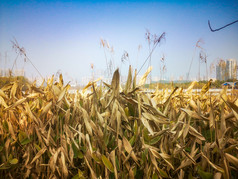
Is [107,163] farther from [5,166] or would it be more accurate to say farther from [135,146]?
[5,166]

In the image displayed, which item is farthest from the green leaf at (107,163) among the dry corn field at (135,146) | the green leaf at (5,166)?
the green leaf at (5,166)

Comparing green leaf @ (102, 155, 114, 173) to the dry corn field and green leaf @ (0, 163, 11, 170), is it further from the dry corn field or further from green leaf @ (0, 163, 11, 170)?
green leaf @ (0, 163, 11, 170)

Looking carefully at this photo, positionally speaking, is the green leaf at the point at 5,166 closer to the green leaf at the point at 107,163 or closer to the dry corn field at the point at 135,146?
the dry corn field at the point at 135,146

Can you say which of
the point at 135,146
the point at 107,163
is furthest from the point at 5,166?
the point at 135,146

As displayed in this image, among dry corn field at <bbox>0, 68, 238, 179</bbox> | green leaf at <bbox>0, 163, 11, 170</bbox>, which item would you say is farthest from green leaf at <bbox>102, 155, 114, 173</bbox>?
green leaf at <bbox>0, 163, 11, 170</bbox>

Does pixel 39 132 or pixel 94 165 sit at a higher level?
pixel 39 132

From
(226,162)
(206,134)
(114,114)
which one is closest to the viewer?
(226,162)

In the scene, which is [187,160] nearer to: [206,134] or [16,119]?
[206,134]

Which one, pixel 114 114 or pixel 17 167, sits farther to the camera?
pixel 17 167

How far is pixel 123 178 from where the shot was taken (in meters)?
0.64

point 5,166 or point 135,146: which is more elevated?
point 135,146

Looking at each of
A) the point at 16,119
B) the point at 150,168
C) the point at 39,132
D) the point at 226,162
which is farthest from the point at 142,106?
the point at 16,119

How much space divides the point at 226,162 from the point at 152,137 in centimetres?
27

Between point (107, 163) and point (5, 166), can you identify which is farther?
point (5, 166)
